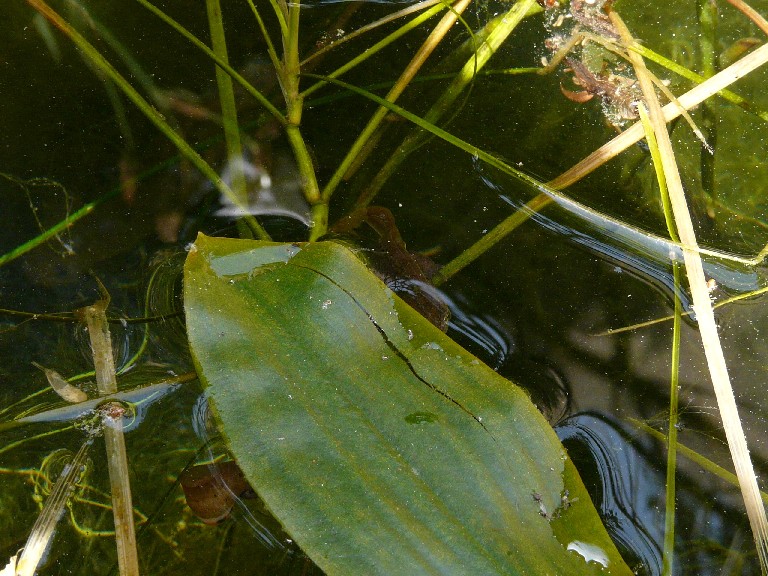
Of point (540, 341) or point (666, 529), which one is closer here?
point (666, 529)

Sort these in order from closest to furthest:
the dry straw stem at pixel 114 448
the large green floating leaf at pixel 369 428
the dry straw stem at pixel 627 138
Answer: the large green floating leaf at pixel 369 428 → the dry straw stem at pixel 114 448 → the dry straw stem at pixel 627 138

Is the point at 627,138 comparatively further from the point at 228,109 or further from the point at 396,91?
the point at 228,109

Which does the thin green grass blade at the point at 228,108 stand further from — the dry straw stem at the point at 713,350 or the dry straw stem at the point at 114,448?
the dry straw stem at the point at 713,350

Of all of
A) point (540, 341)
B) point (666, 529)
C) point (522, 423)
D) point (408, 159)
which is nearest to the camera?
point (522, 423)

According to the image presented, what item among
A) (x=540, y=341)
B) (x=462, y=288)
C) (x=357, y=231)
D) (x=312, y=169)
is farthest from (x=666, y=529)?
(x=312, y=169)

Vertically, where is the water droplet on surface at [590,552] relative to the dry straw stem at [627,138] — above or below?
below

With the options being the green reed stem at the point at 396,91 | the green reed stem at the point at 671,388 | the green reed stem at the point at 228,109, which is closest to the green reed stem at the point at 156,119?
the green reed stem at the point at 228,109

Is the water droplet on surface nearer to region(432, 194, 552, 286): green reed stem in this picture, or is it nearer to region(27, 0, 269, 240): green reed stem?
region(432, 194, 552, 286): green reed stem

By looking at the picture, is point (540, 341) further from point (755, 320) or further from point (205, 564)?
point (205, 564)
